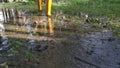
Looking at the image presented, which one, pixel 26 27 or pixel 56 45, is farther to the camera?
pixel 26 27

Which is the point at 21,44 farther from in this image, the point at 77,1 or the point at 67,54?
the point at 77,1

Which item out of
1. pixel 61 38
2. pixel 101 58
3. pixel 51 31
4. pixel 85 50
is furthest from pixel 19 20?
pixel 101 58

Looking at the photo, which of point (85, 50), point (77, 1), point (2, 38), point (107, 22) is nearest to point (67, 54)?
point (85, 50)

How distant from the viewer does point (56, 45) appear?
30.2ft

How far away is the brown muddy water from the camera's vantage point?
739 cm

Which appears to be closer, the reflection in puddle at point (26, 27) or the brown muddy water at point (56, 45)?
the brown muddy water at point (56, 45)

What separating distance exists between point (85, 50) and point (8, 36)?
144 inches

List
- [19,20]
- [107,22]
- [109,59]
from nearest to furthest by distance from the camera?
[109,59] → [107,22] → [19,20]

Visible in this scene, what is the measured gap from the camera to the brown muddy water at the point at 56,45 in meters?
7.39

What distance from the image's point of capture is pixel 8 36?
414 inches

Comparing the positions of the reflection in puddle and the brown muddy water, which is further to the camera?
the reflection in puddle

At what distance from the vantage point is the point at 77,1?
21234 millimetres

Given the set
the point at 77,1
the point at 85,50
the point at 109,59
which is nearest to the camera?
the point at 109,59

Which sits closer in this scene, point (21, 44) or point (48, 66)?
point (48, 66)
